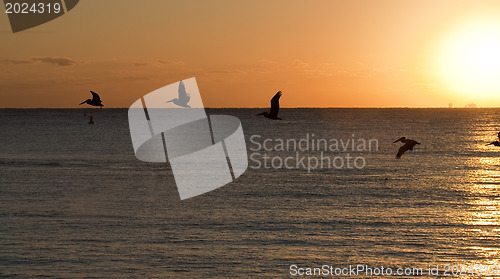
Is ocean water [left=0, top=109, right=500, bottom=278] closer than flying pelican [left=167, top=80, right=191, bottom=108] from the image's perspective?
Yes

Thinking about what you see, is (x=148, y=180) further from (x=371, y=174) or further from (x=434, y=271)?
(x=434, y=271)

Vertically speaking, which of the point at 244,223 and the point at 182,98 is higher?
the point at 182,98

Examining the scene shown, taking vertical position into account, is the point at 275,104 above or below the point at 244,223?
above

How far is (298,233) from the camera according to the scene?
22.1m

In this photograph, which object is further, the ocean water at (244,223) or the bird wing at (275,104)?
the bird wing at (275,104)

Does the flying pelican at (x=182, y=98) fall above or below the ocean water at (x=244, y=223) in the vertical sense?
above

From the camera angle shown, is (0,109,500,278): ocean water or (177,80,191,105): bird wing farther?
(177,80,191,105): bird wing

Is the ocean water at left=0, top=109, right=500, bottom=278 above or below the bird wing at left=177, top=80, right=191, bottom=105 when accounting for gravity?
below

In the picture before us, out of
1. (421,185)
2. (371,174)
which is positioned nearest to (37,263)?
(421,185)

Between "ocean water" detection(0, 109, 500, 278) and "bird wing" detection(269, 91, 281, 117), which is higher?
"bird wing" detection(269, 91, 281, 117)

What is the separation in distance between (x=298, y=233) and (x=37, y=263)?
27.8 ft

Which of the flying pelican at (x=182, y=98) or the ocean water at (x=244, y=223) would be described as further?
the flying pelican at (x=182, y=98)

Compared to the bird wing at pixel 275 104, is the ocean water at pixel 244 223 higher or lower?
lower

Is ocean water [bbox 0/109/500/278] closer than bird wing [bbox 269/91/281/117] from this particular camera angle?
Yes
